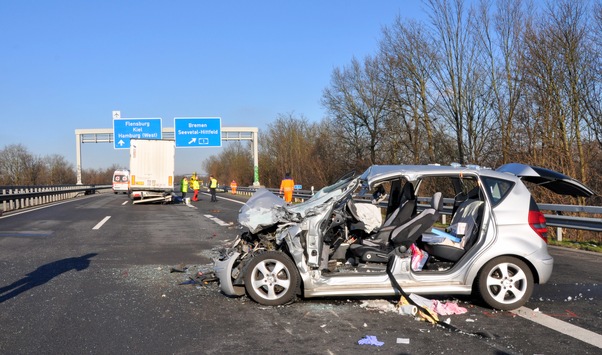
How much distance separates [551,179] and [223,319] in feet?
13.0

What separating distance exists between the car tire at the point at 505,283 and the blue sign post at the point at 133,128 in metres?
35.7

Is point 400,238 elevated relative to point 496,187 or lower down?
lower down

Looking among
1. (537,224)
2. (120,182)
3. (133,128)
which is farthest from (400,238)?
(120,182)

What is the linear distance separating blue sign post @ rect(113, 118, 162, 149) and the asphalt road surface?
1230 inches

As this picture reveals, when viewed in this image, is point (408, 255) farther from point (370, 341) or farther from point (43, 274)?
point (43, 274)

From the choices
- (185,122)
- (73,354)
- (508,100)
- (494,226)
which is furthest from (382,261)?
(185,122)

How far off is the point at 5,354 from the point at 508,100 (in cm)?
2025

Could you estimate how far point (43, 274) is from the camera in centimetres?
757

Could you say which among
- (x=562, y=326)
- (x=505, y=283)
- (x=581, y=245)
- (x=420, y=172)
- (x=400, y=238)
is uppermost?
(x=420, y=172)

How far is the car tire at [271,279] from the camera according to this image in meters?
5.61

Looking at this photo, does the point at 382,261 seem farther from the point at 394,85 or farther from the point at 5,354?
the point at 394,85

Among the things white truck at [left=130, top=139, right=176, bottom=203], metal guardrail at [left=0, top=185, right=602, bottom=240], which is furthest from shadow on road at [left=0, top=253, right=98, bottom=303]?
white truck at [left=130, top=139, right=176, bottom=203]

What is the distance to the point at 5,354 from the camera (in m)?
4.20

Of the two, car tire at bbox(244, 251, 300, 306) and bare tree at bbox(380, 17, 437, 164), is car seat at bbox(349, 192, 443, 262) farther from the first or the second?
bare tree at bbox(380, 17, 437, 164)
